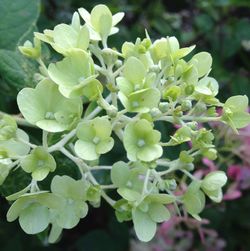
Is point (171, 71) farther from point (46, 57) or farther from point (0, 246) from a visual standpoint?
point (0, 246)

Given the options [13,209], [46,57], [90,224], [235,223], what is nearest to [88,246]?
[90,224]

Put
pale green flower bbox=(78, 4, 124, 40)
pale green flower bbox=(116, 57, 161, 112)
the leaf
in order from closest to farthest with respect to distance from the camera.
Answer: pale green flower bbox=(116, 57, 161, 112) < pale green flower bbox=(78, 4, 124, 40) < the leaf

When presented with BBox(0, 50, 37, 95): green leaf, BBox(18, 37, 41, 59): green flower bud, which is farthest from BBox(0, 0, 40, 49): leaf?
BBox(18, 37, 41, 59): green flower bud

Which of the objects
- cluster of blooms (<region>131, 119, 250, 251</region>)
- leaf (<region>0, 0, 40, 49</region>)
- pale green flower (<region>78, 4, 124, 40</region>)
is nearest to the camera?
pale green flower (<region>78, 4, 124, 40</region>)

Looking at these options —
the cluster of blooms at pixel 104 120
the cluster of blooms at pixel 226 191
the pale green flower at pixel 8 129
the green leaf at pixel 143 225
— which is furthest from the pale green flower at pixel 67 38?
the cluster of blooms at pixel 226 191

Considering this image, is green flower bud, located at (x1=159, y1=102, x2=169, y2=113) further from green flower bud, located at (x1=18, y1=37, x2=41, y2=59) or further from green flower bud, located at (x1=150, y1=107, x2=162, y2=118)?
green flower bud, located at (x1=18, y1=37, x2=41, y2=59)
